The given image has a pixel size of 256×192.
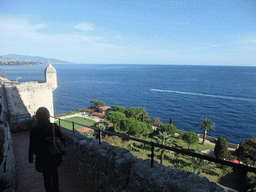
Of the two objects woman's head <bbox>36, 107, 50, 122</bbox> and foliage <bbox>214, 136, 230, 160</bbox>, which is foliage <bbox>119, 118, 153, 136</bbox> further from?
woman's head <bbox>36, 107, 50, 122</bbox>

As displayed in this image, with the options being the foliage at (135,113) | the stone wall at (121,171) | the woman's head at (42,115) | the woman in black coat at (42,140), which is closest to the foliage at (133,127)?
the foliage at (135,113)

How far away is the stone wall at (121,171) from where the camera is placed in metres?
2.67

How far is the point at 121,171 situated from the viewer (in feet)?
11.5

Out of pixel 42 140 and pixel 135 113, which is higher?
pixel 42 140

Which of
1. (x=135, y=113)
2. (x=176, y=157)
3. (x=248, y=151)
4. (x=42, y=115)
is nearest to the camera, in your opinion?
(x=42, y=115)

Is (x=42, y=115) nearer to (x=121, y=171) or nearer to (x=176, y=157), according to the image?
(x=121, y=171)

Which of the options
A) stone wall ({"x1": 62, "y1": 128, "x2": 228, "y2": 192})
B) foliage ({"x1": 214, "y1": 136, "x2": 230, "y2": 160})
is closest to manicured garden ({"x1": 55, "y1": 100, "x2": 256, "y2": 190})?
foliage ({"x1": 214, "y1": 136, "x2": 230, "y2": 160})

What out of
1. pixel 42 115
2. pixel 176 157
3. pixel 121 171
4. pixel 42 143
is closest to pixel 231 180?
pixel 176 157

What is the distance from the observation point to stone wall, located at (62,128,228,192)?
267 cm

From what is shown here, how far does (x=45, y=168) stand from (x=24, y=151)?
4.23 meters

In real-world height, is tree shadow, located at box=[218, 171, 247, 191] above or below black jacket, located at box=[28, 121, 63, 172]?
below

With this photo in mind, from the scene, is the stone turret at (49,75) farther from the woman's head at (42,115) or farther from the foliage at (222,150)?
the foliage at (222,150)

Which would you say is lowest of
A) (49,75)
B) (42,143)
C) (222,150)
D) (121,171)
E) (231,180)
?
(231,180)

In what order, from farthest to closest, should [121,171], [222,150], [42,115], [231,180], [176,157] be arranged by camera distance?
[176,157], [222,150], [231,180], [121,171], [42,115]
